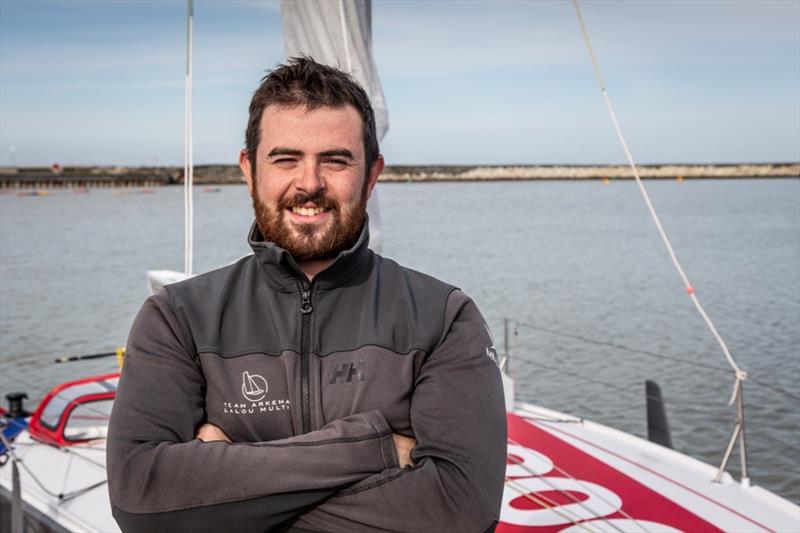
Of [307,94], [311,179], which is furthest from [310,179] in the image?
[307,94]

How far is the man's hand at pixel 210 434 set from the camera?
2.07 metres

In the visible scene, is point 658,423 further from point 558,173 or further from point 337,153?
point 558,173

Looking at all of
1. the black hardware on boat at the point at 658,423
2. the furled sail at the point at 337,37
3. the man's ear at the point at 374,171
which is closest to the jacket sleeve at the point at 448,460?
the man's ear at the point at 374,171

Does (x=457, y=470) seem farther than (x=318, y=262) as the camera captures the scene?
No

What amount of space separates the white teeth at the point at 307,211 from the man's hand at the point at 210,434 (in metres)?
0.59

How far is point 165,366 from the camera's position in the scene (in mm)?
2084

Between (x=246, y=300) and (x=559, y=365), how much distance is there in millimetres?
11835

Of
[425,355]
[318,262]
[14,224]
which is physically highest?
[318,262]

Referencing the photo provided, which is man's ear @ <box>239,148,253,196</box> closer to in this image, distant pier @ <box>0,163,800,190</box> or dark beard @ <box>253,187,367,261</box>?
dark beard @ <box>253,187,367,261</box>

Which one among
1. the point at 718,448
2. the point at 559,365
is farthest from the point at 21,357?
the point at 718,448

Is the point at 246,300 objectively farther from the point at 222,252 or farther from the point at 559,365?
the point at 222,252

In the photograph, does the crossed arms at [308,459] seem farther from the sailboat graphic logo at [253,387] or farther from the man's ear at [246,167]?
the man's ear at [246,167]

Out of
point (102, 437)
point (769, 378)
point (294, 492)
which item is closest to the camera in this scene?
point (294, 492)

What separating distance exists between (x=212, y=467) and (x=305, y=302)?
1.58 ft
